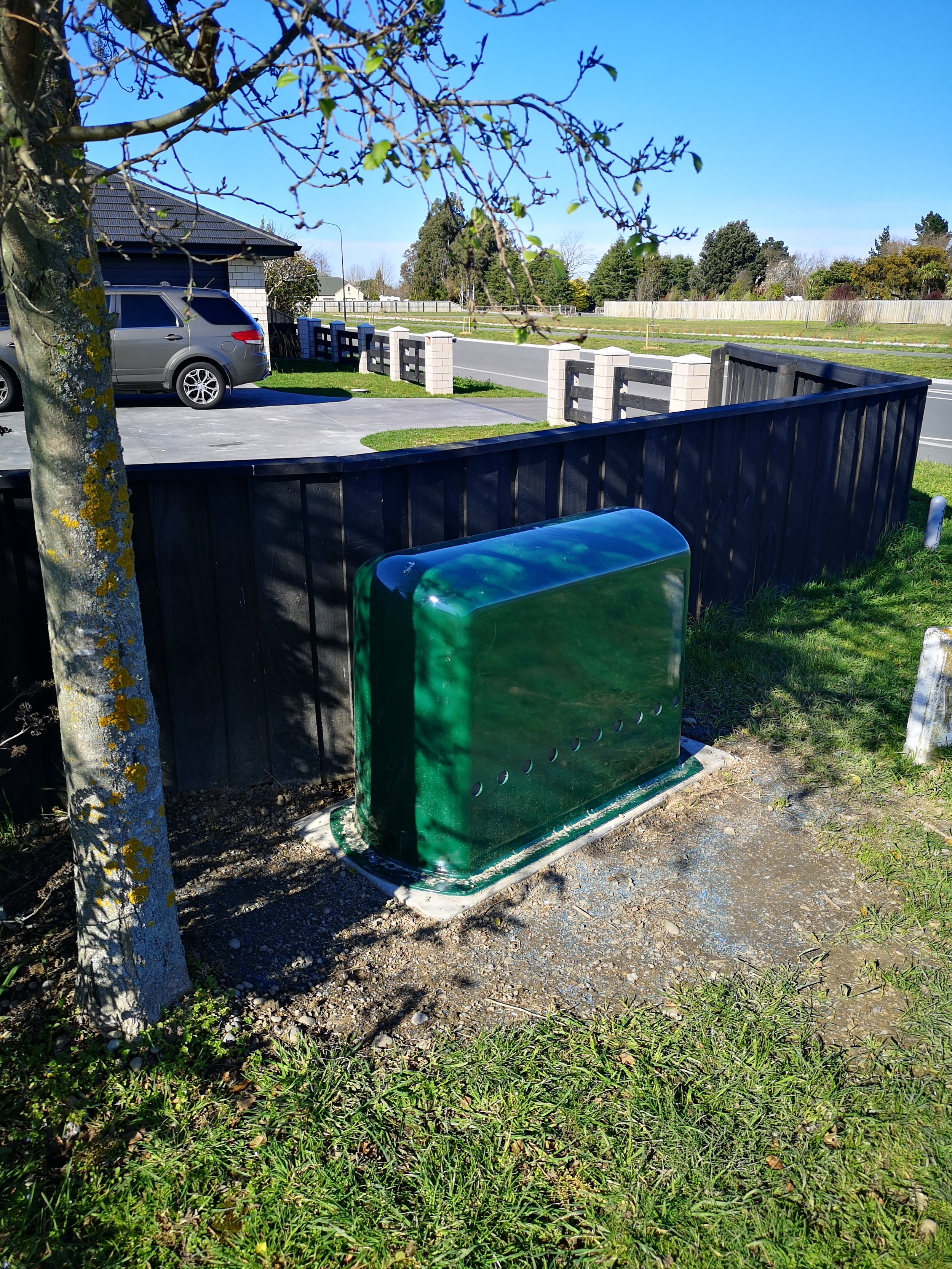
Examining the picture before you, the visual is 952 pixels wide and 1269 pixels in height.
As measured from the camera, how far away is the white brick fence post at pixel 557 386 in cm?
1545

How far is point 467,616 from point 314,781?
4.93 ft

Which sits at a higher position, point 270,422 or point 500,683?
point 500,683

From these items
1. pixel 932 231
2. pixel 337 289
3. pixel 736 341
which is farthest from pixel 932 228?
pixel 337 289

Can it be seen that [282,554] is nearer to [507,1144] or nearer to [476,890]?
[476,890]

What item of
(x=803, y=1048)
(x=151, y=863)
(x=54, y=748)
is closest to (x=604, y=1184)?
(x=803, y=1048)

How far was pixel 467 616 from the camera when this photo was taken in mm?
3557

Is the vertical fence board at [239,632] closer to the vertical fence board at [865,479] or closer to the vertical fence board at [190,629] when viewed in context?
the vertical fence board at [190,629]

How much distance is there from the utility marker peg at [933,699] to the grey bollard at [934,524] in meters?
3.76

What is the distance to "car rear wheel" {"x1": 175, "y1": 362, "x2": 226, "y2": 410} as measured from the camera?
1619 centimetres

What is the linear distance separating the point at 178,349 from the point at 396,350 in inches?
293

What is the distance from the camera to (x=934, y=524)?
323 inches

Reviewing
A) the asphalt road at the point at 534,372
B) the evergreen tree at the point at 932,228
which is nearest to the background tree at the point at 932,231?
Answer: the evergreen tree at the point at 932,228

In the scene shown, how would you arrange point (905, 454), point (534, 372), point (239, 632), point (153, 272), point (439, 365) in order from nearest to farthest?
point (239, 632)
point (905, 454)
point (439, 365)
point (153, 272)
point (534, 372)

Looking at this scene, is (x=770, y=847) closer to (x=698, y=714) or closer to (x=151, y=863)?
(x=698, y=714)
